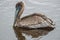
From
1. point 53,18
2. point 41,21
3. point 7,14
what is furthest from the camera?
point 7,14

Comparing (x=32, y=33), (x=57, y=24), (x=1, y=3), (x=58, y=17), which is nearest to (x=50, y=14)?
(x=58, y=17)

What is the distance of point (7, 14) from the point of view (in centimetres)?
623

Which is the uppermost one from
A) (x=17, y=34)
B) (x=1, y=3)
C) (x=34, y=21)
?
(x=1, y=3)

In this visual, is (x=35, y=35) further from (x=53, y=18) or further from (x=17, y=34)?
(x=53, y=18)

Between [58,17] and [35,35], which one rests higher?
[58,17]

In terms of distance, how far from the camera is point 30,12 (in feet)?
20.9

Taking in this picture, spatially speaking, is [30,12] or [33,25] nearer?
[33,25]

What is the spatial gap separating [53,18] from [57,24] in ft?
1.24

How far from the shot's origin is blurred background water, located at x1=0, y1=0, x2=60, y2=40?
16.5ft

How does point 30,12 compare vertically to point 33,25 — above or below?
above

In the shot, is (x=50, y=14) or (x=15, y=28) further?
(x=50, y=14)

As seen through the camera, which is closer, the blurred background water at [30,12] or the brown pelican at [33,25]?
the blurred background water at [30,12]

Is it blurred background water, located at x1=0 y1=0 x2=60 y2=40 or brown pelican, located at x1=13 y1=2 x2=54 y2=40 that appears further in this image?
brown pelican, located at x1=13 y1=2 x2=54 y2=40

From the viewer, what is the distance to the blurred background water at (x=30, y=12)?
5025 millimetres
